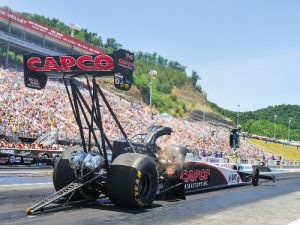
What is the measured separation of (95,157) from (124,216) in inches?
58.3

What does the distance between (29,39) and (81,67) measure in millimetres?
57790

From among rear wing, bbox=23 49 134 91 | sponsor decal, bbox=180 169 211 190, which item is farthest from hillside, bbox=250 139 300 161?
rear wing, bbox=23 49 134 91

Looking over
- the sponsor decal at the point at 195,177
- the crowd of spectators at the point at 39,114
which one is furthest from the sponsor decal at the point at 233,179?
the crowd of spectators at the point at 39,114

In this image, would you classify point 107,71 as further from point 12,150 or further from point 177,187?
point 12,150

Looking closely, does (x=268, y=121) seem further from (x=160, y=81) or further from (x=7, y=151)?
(x=7, y=151)

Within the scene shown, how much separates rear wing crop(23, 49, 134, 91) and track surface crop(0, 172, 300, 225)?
249 cm

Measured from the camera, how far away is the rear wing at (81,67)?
25.8 ft

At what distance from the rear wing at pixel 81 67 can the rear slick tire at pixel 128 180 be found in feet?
4.94

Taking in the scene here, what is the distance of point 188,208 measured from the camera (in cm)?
910

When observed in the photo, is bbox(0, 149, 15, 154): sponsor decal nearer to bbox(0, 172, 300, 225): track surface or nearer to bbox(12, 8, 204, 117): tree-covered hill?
bbox(0, 172, 300, 225): track surface

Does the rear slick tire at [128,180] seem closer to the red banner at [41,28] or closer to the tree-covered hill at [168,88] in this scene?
the red banner at [41,28]

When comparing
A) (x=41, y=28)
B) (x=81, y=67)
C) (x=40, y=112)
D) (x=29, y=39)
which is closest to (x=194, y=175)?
(x=81, y=67)

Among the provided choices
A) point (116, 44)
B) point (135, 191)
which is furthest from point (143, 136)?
point (116, 44)

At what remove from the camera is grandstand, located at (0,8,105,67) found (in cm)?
5438
